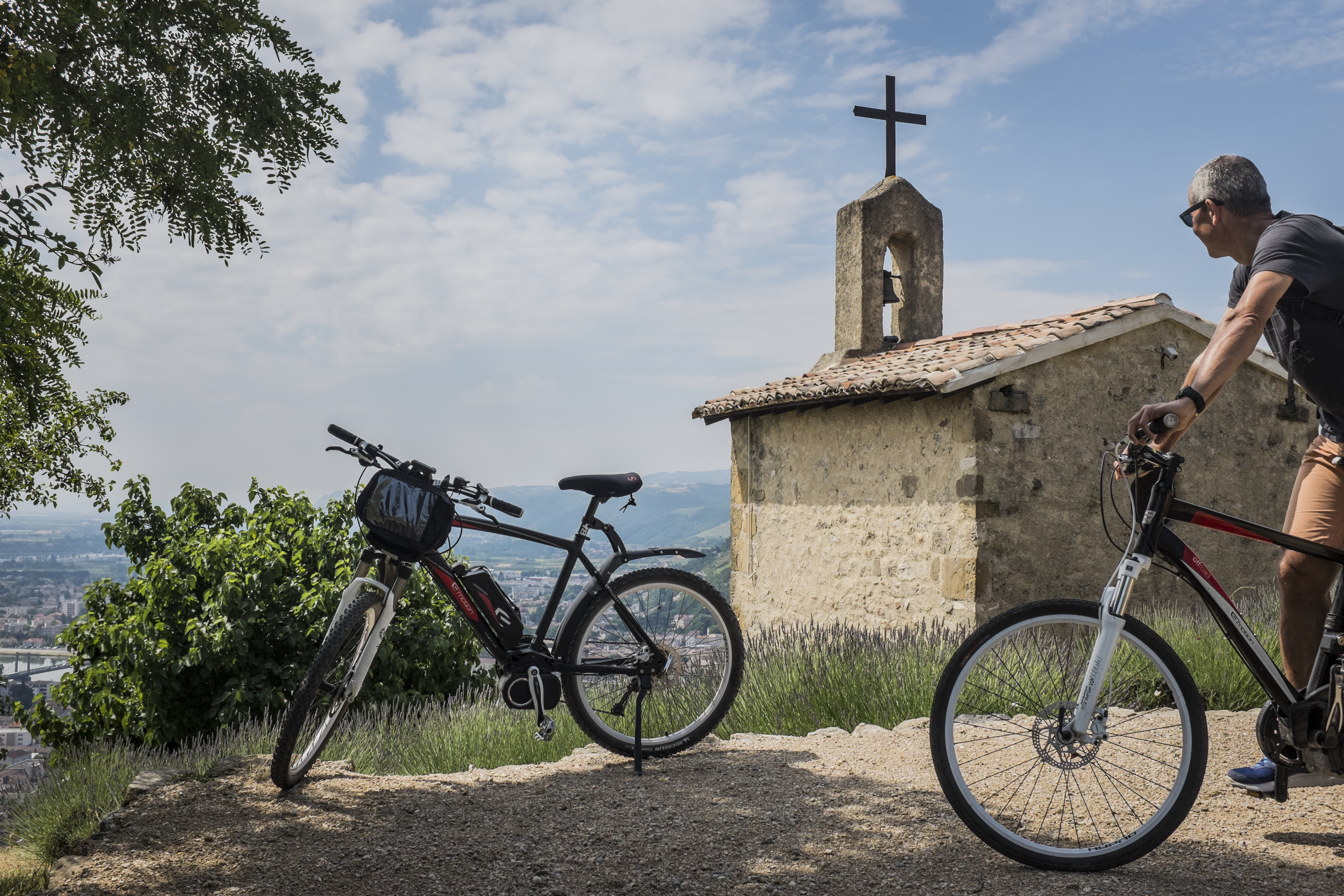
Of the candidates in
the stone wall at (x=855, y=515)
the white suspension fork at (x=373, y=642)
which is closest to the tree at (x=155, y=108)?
the white suspension fork at (x=373, y=642)

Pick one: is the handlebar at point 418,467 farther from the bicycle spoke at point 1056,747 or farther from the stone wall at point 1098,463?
the stone wall at point 1098,463

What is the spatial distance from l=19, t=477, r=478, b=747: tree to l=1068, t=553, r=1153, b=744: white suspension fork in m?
4.40

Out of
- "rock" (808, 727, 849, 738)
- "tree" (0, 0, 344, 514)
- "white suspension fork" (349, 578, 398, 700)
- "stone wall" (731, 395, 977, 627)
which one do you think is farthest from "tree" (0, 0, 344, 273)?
"stone wall" (731, 395, 977, 627)

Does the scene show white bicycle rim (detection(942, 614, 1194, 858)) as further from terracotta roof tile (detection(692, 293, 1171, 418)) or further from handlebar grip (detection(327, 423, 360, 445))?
terracotta roof tile (detection(692, 293, 1171, 418))

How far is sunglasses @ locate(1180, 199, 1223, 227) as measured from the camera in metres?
3.22

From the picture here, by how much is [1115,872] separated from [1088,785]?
692 mm

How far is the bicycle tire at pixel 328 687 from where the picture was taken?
3547 mm

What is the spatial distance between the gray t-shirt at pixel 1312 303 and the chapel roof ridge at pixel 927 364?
5.29 metres

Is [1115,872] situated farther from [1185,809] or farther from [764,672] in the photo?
[764,672]

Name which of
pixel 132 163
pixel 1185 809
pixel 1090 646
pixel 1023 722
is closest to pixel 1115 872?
pixel 1185 809

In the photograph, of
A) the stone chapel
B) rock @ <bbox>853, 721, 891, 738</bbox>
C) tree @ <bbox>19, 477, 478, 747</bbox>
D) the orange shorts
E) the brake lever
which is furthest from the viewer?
the stone chapel

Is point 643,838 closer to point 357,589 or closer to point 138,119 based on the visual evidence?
point 357,589

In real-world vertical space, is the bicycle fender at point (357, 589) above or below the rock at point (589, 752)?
above

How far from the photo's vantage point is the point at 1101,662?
9.00ft
